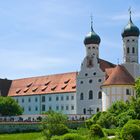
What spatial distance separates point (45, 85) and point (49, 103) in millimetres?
4624

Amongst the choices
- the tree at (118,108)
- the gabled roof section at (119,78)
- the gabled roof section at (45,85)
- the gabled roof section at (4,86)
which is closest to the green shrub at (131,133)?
the tree at (118,108)

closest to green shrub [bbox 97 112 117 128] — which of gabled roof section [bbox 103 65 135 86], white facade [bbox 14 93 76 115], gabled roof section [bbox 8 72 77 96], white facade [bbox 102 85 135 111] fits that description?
white facade [bbox 102 85 135 111]

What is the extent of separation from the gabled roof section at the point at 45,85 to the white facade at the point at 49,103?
0.83 m

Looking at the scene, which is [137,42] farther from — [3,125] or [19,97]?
[3,125]

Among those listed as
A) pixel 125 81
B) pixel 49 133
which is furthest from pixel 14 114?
pixel 49 133

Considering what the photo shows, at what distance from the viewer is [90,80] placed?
83.1 meters

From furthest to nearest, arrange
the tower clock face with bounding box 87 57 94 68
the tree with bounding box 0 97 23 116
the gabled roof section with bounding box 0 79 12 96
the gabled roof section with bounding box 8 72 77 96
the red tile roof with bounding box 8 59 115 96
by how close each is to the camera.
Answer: the gabled roof section with bounding box 0 79 12 96 → the gabled roof section with bounding box 8 72 77 96 → the red tile roof with bounding box 8 59 115 96 → the tower clock face with bounding box 87 57 94 68 → the tree with bounding box 0 97 23 116

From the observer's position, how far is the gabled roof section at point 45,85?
89713 millimetres

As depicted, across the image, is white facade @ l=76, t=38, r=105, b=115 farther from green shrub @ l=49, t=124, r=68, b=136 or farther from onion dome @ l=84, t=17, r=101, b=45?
green shrub @ l=49, t=124, r=68, b=136

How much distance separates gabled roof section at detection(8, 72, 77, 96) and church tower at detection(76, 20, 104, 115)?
11.6 ft

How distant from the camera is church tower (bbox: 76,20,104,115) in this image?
81.6 metres

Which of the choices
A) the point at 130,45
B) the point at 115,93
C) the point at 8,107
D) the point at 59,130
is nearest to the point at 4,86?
the point at 8,107

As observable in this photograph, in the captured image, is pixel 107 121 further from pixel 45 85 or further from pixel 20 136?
pixel 45 85

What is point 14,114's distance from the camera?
7944cm
